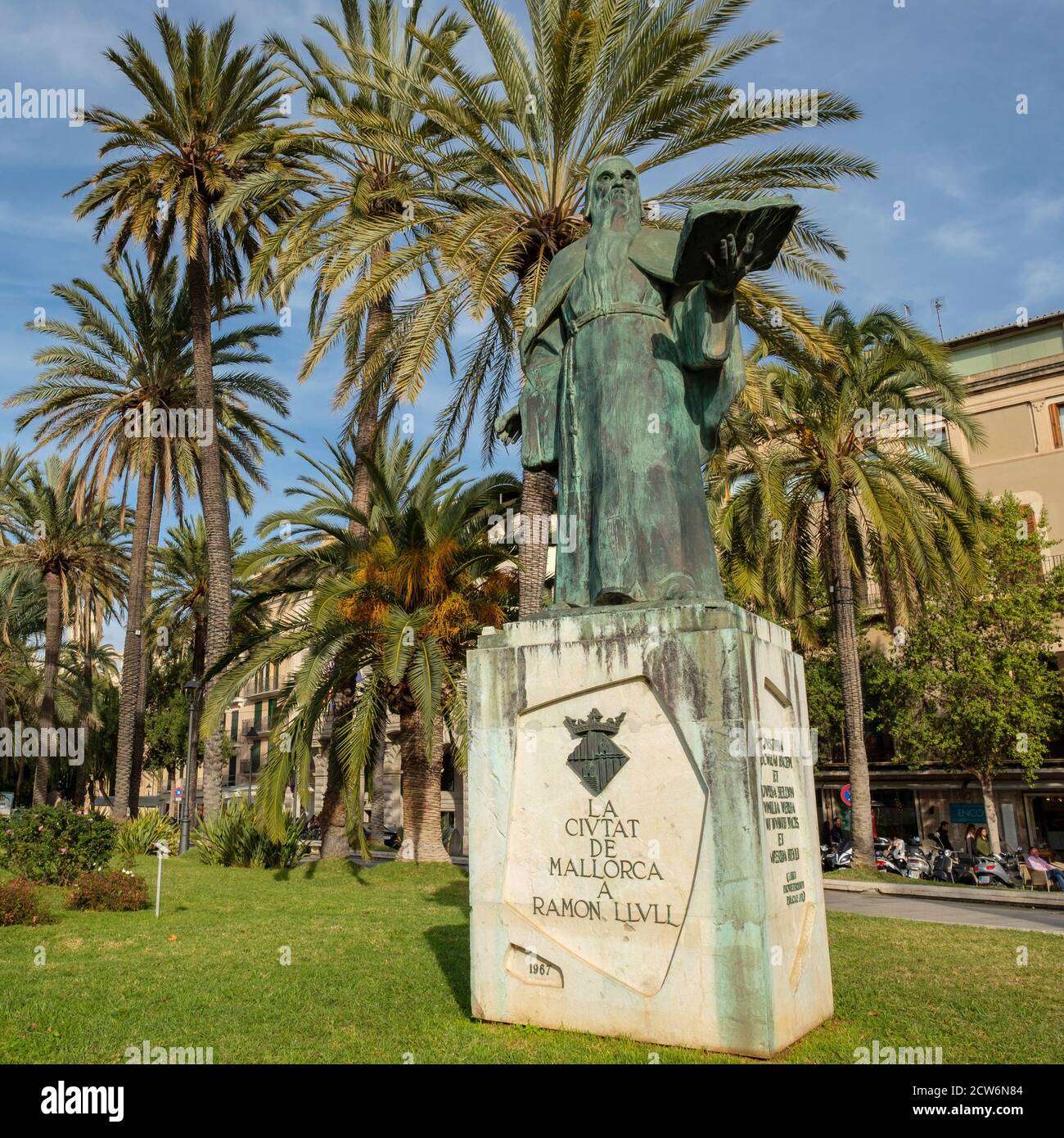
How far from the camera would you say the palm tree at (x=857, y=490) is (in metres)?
18.5

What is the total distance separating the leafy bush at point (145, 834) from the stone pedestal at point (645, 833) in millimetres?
15764

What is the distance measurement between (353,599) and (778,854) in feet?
41.7

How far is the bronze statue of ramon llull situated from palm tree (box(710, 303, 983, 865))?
12.3 m

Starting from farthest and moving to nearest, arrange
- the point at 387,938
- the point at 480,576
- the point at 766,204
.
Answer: the point at 480,576
the point at 387,938
the point at 766,204

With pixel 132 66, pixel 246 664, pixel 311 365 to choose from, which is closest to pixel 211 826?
pixel 246 664

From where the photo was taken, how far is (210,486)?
72.9ft

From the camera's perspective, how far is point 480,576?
59.0 ft

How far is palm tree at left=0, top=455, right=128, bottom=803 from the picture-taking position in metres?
28.1

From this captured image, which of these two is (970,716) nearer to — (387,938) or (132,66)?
(387,938)

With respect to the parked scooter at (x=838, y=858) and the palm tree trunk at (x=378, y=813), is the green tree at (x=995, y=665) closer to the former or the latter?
the parked scooter at (x=838, y=858)

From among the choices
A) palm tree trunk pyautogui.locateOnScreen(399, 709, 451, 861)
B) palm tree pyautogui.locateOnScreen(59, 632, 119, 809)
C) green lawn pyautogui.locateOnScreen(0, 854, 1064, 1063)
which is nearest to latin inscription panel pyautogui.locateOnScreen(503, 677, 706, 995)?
green lawn pyautogui.locateOnScreen(0, 854, 1064, 1063)

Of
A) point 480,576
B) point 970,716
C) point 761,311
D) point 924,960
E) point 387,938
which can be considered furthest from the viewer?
point 970,716

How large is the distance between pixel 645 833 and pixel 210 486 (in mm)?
19316
